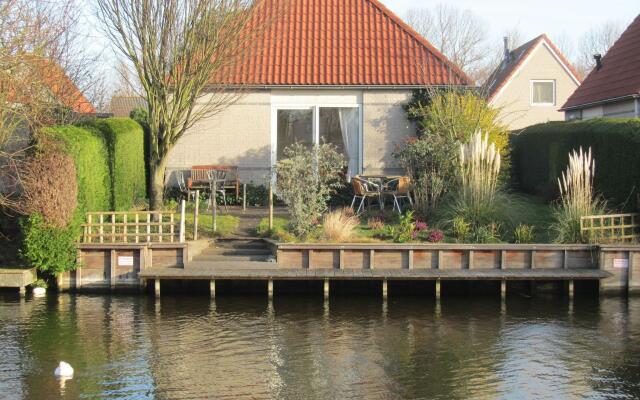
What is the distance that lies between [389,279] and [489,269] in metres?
1.91

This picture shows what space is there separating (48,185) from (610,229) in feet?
35.7

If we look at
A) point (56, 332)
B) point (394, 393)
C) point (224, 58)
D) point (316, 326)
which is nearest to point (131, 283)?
point (56, 332)

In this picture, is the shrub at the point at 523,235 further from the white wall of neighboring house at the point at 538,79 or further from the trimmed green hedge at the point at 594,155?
the white wall of neighboring house at the point at 538,79

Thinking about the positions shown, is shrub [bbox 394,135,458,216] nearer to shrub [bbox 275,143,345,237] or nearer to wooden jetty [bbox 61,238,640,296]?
shrub [bbox 275,143,345,237]

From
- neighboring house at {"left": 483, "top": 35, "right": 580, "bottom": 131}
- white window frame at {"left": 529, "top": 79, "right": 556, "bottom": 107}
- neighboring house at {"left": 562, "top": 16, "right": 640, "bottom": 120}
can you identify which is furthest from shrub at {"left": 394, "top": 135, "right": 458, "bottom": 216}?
white window frame at {"left": 529, "top": 79, "right": 556, "bottom": 107}

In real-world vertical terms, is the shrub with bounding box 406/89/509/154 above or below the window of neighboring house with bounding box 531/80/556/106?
below

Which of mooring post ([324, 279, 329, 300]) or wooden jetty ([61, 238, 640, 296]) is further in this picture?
wooden jetty ([61, 238, 640, 296])

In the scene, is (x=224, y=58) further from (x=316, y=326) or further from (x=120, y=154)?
(x=316, y=326)

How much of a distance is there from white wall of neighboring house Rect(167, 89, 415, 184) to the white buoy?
1361 cm

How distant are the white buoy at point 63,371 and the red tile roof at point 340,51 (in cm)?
1361

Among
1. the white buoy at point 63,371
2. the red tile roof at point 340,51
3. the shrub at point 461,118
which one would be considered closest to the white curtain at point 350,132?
the red tile roof at point 340,51

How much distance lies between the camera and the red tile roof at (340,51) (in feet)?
74.8

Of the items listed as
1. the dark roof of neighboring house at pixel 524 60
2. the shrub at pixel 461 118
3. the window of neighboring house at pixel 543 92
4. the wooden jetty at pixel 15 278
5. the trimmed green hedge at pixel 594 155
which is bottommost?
the wooden jetty at pixel 15 278

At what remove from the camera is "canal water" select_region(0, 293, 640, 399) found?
915 centimetres
